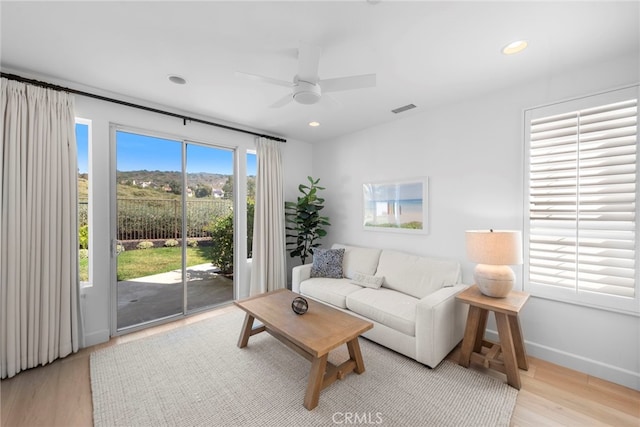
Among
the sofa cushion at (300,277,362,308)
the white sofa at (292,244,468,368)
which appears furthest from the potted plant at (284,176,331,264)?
the sofa cushion at (300,277,362,308)

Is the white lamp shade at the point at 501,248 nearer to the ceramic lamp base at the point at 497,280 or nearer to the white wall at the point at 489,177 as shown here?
the ceramic lamp base at the point at 497,280

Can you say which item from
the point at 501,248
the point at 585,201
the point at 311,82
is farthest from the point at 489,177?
the point at 311,82

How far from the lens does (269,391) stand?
1916 millimetres

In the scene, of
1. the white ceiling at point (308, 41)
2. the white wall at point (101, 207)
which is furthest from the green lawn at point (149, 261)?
the white ceiling at point (308, 41)

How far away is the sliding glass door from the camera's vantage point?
115 inches

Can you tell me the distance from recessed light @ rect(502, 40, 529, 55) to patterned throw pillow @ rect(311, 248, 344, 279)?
8.75 ft

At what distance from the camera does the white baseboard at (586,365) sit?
1.96 meters

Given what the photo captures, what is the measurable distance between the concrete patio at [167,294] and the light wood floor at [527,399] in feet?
2.48

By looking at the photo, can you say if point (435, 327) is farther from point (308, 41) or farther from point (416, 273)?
point (308, 41)

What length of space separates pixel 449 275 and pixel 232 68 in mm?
2893

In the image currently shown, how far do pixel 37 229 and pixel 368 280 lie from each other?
3.23 metres

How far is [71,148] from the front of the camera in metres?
2.40

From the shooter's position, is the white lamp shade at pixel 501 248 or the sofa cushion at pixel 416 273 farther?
the sofa cushion at pixel 416 273

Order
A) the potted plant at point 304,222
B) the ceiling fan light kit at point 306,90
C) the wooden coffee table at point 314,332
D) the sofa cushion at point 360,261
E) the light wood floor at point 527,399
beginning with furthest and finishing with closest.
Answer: the potted plant at point 304,222 < the sofa cushion at point 360,261 < the ceiling fan light kit at point 306,90 < the wooden coffee table at point 314,332 < the light wood floor at point 527,399
